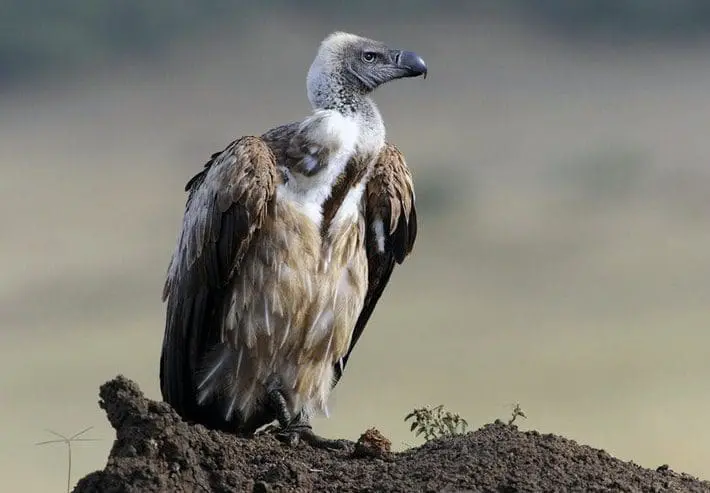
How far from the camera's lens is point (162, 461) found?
25.4 ft

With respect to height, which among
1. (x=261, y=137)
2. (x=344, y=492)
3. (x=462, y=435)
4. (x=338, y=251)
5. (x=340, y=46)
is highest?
(x=340, y=46)

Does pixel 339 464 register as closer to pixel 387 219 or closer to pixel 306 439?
pixel 306 439

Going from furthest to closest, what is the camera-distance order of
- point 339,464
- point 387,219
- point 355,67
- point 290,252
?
point 355,67, point 387,219, point 290,252, point 339,464

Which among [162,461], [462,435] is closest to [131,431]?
[162,461]

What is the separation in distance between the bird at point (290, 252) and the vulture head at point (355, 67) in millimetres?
12

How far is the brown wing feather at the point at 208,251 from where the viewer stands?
1009 centimetres

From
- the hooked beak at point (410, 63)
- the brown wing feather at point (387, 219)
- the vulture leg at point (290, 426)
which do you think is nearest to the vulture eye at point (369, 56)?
the hooked beak at point (410, 63)

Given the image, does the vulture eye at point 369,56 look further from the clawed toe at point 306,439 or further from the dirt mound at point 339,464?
the dirt mound at point 339,464

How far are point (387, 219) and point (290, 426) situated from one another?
1.99 meters

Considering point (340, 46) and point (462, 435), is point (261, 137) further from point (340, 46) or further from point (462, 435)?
point (462, 435)

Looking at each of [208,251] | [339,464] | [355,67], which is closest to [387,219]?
[355,67]

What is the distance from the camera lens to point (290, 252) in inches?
403

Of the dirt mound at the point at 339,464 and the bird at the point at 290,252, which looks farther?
the bird at the point at 290,252

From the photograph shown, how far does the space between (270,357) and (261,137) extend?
1900mm
